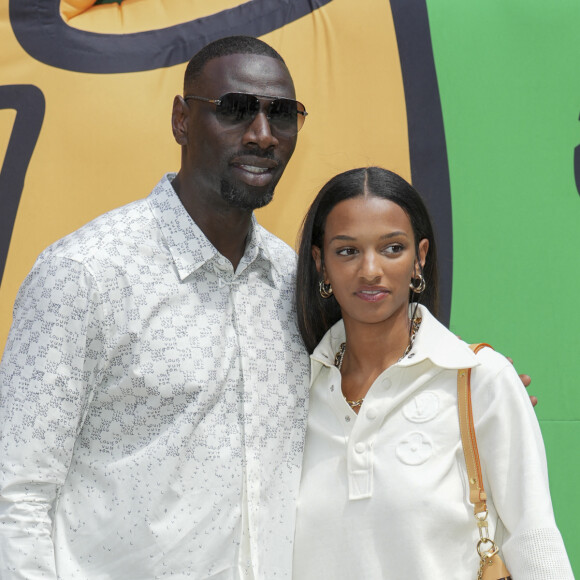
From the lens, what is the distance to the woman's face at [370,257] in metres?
1.87

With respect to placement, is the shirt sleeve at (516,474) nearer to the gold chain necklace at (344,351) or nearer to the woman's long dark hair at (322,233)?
the gold chain necklace at (344,351)

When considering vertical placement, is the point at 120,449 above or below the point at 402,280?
below

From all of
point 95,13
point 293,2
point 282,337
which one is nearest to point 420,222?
point 282,337

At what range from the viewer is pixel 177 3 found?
2.86 m

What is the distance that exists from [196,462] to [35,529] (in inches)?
12.5

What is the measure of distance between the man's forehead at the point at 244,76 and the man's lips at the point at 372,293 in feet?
1.49

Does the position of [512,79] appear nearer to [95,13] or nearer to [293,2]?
[293,2]

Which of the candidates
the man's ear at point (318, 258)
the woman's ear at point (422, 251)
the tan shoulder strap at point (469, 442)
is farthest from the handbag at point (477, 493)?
the man's ear at point (318, 258)

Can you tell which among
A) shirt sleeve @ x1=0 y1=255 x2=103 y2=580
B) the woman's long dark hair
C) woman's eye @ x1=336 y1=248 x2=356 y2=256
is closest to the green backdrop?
the woman's long dark hair

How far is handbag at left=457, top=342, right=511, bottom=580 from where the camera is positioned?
5.49 ft

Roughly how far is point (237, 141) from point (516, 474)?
88 centimetres

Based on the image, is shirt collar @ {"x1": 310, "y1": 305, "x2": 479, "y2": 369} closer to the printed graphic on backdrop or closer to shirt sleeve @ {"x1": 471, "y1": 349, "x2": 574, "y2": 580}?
shirt sleeve @ {"x1": 471, "y1": 349, "x2": 574, "y2": 580}

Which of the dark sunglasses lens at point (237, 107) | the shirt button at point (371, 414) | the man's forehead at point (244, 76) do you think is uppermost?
the man's forehead at point (244, 76)

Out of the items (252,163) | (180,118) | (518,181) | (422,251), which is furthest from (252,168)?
(518,181)
